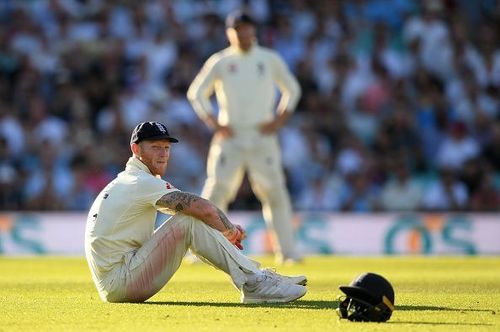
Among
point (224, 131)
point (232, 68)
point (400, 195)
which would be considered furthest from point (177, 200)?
point (400, 195)

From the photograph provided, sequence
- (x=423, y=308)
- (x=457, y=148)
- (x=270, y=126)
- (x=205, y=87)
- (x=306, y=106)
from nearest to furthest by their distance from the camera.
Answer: (x=423, y=308), (x=270, y=126), (x=205, y=87), (x=457, y=148), (x=306, y=106)

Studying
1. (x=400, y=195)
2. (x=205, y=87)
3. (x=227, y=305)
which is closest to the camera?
(x=227, y=305)

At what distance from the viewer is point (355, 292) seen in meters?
6.39

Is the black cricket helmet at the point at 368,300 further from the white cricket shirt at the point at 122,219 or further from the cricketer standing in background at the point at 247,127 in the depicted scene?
the cricketer standing in background at the point at 247,127

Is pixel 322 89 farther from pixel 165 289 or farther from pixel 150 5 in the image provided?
pixel 165 289

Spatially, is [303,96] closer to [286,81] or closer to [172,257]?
[286,81]

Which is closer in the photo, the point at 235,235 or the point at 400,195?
the point at 235,235

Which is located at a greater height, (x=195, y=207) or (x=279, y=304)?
(x=195, y=207)

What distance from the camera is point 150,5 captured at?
19.2m

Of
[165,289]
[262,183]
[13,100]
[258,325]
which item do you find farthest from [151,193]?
[13,100]

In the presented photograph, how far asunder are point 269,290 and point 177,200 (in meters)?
0.80

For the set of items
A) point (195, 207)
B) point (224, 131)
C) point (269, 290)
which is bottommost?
point (269, 290)

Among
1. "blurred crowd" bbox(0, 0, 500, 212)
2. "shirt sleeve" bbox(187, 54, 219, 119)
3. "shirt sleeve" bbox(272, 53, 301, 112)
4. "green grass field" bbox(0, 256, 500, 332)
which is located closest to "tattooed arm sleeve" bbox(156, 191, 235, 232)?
"green grass field" bbox(0, 256, 500, 332)

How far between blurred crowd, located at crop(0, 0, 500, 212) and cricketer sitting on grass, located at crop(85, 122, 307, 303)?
29.1 feet
